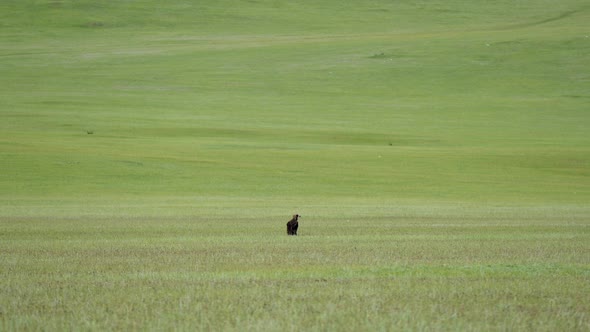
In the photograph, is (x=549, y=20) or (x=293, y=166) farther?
(x=549, y=20)

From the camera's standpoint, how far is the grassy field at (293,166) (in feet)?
35.9

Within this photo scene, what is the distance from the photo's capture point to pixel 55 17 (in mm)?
124375

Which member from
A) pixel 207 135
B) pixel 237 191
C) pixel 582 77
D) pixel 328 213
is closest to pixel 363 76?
pixel 582 77

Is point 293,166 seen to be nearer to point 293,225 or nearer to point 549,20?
point 293,225

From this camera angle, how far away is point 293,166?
44.8m

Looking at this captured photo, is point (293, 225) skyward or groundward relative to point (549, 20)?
groundward

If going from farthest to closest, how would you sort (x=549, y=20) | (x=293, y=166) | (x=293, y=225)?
(x=549, y=20) → (x=293, y=166) → (x=293, y=225)

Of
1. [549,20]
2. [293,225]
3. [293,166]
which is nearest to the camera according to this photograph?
[293,225]

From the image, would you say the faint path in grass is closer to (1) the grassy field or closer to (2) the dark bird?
(1) the grassy field

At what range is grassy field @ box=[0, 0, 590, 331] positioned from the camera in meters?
10.9

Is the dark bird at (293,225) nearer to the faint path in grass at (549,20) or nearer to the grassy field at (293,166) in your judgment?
the grassy field at (293,166)

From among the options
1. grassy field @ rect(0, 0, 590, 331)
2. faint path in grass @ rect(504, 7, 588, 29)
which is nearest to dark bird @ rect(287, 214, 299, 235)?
grassy field @ rect(0, 0, 590, 331)

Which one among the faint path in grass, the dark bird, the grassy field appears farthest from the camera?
the faint path in grass

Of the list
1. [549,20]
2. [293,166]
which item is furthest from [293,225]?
[549,20]
